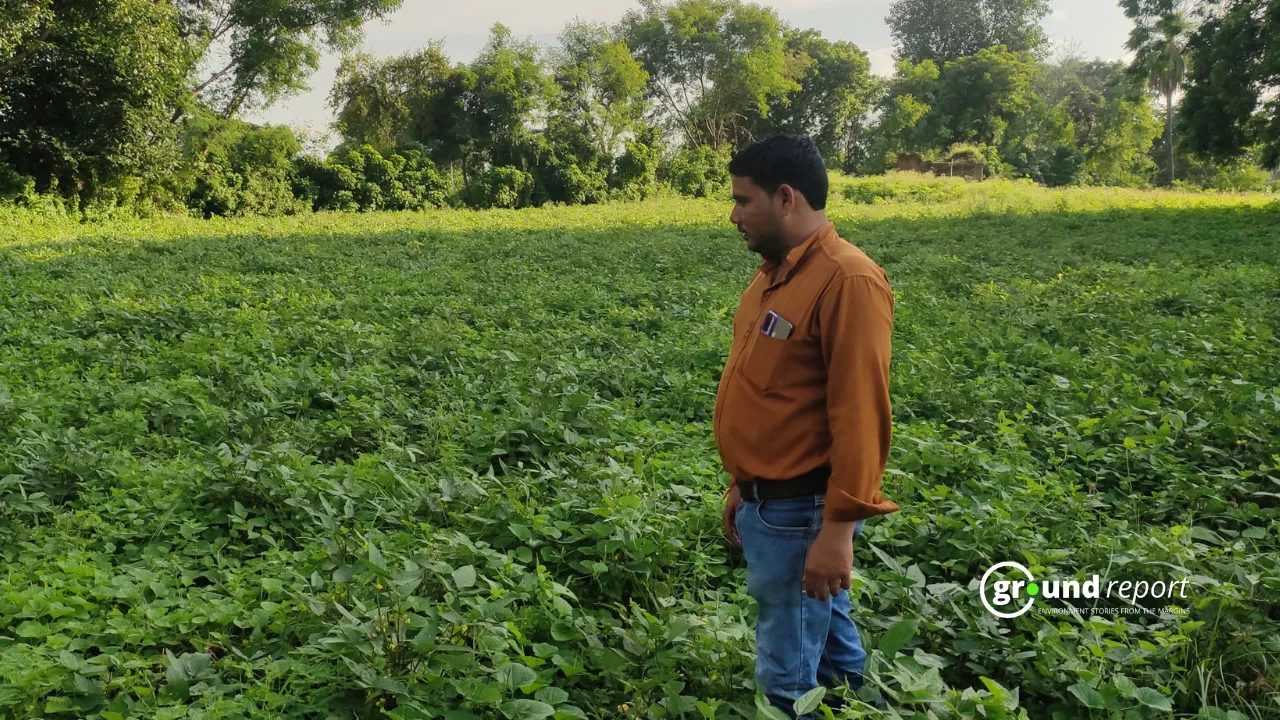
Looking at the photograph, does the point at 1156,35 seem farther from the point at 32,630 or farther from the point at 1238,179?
the point at 1238,179

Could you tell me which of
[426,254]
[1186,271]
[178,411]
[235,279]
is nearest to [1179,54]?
[1186,271]

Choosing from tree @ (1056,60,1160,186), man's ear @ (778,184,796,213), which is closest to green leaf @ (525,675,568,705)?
man's ear @ (778,184,796,213)

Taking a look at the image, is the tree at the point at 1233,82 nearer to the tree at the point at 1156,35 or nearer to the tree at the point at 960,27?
the tree at the point at 1156,35

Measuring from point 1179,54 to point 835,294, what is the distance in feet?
81.8

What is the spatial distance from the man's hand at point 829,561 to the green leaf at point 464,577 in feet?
3.66

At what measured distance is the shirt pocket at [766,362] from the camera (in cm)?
189

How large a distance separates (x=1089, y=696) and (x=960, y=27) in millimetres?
66898

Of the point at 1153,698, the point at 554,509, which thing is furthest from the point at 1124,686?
the point at 554,509

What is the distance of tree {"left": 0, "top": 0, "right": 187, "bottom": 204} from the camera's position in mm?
16797

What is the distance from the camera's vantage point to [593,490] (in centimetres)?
343

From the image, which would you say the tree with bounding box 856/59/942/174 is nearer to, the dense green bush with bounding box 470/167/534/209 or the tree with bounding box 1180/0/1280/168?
the dense green bush with bounding box 470/167/534/209

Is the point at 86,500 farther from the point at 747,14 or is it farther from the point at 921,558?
the point at 747,14

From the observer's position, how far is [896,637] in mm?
1987

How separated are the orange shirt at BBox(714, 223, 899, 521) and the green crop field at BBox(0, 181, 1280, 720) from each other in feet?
1.70
